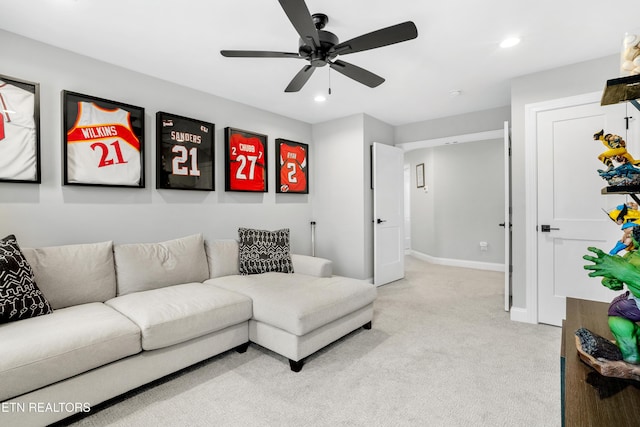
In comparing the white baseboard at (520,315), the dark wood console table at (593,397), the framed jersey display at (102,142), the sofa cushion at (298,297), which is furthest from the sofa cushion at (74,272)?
the white baseboard at (520,315)

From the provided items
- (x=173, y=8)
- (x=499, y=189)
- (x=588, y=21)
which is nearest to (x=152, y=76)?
(x=173, y=8)

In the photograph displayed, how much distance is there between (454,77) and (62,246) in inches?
146

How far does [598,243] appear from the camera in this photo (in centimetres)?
278

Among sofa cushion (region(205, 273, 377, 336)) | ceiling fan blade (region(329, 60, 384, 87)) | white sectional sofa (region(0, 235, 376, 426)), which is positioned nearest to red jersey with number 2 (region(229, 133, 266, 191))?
white sectional sofa (region(0, 235, 376, 426))

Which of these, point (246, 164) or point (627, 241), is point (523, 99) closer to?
point (627, 241)

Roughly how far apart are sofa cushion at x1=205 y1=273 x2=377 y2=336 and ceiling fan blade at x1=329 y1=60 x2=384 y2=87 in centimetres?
167

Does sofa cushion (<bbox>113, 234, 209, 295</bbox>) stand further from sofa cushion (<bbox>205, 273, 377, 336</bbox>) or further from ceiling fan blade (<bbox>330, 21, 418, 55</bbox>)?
ceiling fan blade (<bbox>330, 21, 418, 55</bbox>)

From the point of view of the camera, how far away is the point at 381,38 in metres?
1.83

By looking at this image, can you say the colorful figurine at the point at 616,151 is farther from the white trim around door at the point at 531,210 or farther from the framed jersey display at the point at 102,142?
the framed jersey display at the point at 102,142

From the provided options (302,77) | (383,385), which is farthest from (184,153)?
(383,385)

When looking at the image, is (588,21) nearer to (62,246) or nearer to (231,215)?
(231,215)

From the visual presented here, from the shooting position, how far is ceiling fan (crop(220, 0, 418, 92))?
1.65 m

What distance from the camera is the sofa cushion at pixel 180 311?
198 cm

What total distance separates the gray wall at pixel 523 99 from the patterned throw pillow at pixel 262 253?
2319 mm
